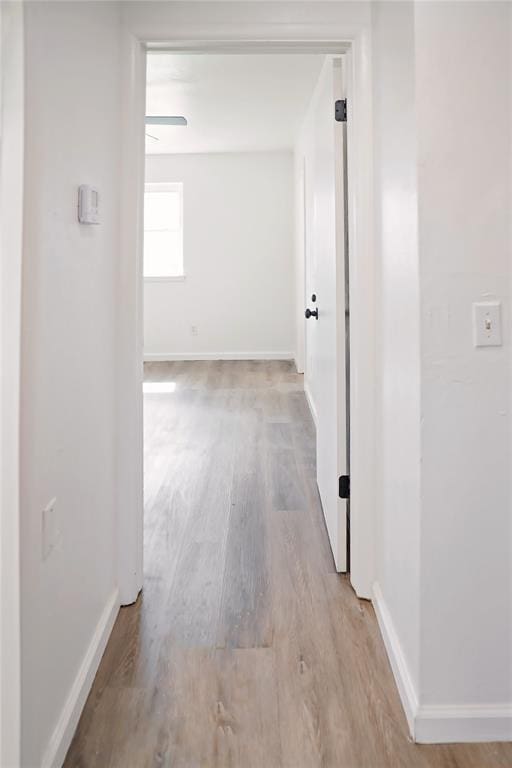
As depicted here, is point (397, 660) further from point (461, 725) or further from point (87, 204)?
point (87, 204)

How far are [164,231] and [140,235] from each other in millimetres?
5698

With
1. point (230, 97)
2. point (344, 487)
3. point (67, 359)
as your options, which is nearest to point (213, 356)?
point (230, 97)

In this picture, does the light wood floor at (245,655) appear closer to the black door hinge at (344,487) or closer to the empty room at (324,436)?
the empty room at (324,436)

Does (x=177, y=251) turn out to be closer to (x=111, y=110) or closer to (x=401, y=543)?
(x=111, y=110)

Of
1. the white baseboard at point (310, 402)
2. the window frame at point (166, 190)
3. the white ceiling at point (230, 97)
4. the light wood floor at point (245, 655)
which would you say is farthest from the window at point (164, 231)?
the light wood floor at point (245, 655)

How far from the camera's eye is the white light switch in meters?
1.40

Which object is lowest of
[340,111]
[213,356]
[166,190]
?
[213,356]

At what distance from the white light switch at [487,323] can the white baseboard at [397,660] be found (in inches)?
34.9

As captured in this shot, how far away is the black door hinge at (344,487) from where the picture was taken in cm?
228

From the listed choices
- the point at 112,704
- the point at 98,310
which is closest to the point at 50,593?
the point at 112,704

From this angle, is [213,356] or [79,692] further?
[213,356]

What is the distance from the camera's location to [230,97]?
4.88 metres

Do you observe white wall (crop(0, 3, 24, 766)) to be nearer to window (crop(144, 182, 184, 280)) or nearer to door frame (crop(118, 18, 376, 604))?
door frame (crop(118, 18, 376, 604))

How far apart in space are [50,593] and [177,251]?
21.6 ft
